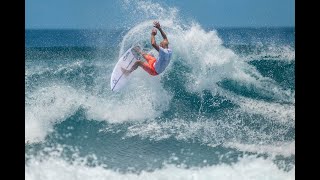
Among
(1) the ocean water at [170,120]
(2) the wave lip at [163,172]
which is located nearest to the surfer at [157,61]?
(1) the ocean water at [170,120]

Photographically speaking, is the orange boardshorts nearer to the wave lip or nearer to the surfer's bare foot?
the surfer's bare foot

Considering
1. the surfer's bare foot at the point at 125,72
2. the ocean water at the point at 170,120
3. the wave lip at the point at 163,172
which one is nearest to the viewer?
the wave lip at the point at 163,172

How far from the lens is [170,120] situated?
5.70 metres

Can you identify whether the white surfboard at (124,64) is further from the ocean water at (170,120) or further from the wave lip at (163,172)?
the wave lip at (163,172)

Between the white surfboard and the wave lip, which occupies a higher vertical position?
the white surfboard

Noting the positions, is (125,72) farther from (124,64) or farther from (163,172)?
(163,172)

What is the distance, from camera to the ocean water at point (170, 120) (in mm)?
4719

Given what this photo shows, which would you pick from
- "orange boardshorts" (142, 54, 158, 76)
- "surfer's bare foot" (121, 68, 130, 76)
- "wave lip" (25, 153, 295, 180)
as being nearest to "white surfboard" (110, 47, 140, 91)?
"surfer's bare foot" (121, 68, 130, 76)

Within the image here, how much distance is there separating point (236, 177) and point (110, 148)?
162 centimetres

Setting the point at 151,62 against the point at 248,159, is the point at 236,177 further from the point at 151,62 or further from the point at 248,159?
the point at 151,62

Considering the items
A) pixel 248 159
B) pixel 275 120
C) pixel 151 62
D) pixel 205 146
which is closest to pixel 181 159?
pixel 205 146

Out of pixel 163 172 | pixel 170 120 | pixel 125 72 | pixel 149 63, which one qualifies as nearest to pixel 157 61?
pixel 149 63

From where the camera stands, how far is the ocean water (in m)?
4.72
